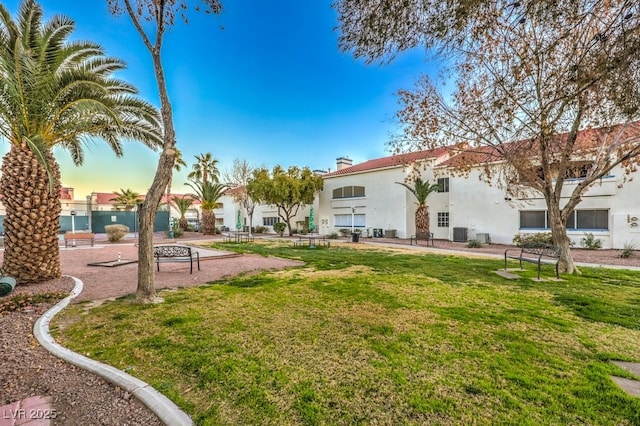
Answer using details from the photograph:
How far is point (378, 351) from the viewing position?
4078 mm

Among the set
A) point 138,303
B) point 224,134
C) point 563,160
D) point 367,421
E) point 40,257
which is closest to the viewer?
point 367,421

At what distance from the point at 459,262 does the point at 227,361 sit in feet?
37.8

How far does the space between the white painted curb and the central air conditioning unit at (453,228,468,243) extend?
76.0 feet

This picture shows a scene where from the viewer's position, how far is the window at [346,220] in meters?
29.9

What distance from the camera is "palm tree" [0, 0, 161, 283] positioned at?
299 inches

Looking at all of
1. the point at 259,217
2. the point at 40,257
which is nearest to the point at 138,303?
the point at 40,257

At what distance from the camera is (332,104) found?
18.5 meters

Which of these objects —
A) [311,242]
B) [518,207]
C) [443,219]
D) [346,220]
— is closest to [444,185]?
[443,219]

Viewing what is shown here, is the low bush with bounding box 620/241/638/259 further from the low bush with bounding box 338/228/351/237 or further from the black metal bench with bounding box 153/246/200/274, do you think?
the low bush with bounding box 338/228/351/237

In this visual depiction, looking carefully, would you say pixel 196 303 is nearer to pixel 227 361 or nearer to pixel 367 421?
pixel 227 361

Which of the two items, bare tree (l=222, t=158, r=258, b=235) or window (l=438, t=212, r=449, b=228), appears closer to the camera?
window (l=438, t=212, r=449, b=228)

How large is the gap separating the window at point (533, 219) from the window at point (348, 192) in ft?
44.7

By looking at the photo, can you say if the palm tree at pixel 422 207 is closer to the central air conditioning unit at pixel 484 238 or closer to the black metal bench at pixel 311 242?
the central air conditioning unit at pixel 484 238

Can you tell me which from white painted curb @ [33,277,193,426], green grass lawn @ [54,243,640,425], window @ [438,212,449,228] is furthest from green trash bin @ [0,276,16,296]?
window @ [438,212,449,228]
